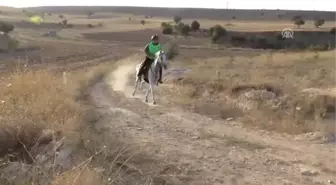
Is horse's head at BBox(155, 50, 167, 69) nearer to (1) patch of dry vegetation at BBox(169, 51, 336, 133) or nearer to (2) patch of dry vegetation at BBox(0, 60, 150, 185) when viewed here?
(1) patch of dry vegetation at BBox(169, 51, 336, 133)

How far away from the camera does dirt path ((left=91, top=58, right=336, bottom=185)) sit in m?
8.68

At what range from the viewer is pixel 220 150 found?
10.2 m

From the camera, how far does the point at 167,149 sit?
10078mm

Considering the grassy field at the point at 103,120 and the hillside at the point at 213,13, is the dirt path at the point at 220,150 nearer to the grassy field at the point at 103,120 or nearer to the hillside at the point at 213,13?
the grassy field at the point at 103,120

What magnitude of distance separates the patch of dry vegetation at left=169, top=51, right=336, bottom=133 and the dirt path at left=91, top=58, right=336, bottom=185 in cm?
103

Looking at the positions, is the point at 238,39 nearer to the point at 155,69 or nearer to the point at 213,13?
the point at 155,69

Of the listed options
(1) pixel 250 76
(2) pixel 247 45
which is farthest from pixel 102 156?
(2) pixel 247 45

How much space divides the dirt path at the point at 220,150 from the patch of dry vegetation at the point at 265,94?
40.6 inches

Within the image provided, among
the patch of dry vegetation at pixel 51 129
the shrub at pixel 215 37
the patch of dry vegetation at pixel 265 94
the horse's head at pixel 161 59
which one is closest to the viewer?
the patch of dry vegetation at pixel 51 129

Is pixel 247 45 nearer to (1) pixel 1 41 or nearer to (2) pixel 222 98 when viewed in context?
(1) pixel 1 41

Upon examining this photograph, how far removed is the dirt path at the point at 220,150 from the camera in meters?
8.68

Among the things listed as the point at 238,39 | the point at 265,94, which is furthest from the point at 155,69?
the point at 238,39

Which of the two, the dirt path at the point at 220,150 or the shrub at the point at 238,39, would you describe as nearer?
the dirt path at the point at 220,150

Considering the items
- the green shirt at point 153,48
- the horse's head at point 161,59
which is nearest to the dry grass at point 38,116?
the horse's head at point 161,59
